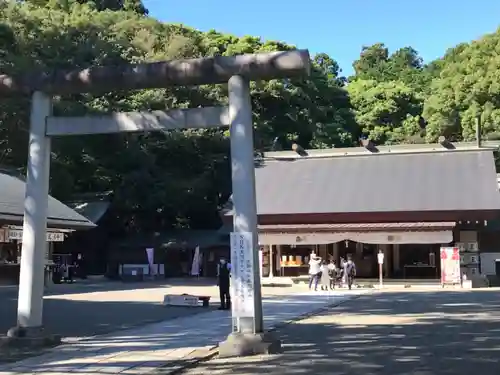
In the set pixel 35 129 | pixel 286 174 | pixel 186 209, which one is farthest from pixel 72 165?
pixel 35 129

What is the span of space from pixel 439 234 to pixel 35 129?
20.7m

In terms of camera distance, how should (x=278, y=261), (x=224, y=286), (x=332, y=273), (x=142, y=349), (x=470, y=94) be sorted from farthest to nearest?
(x=470, y=94) → (x=278, y=261) → (x=332, y=273) → (x=224, y=286) → (x=142, y=349)

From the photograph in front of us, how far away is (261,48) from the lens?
47375 millimetres

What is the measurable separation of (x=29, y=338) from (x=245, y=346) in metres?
3.66

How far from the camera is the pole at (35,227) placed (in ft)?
33.2

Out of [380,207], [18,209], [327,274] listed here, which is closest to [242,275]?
[18,209]

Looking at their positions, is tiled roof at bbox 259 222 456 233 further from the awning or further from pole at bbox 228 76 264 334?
pole at bbox 228 76 264 334

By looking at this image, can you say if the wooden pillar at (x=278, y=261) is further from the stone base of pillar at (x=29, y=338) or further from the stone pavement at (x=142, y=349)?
the stone base of pillar at (x=29, y=338)

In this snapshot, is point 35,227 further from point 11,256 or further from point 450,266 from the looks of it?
point 450,266

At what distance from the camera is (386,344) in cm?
1002

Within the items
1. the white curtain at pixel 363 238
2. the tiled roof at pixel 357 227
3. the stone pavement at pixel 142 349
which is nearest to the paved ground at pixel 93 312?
the stone pavement at pixel 142 349

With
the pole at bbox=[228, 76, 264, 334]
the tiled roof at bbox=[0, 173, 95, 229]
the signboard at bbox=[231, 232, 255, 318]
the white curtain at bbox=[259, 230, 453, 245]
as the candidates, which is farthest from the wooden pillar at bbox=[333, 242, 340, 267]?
the signboard at bbox=[231, 232, 255, 318]

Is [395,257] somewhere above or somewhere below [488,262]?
above

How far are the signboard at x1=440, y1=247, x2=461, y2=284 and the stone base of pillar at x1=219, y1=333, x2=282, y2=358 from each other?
18256mm
